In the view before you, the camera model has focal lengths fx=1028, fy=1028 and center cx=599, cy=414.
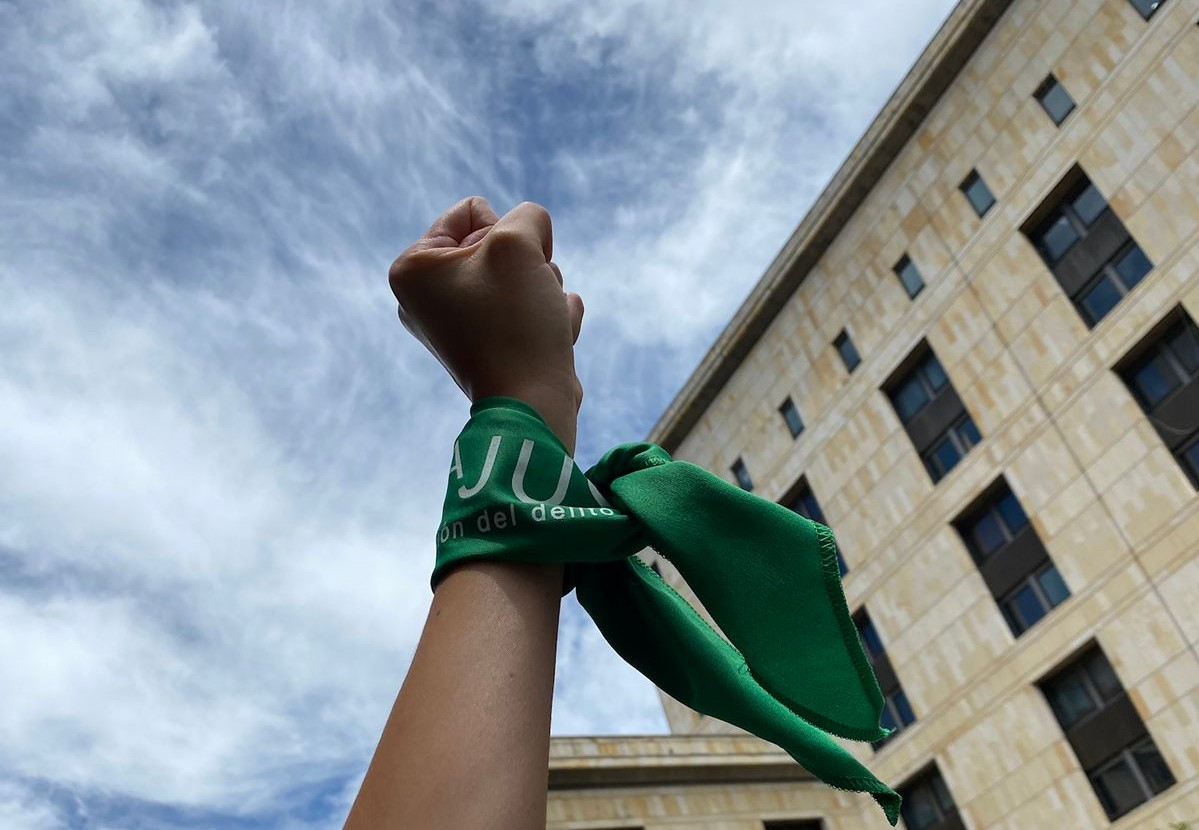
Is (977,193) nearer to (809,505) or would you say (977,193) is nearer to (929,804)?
(809,505)

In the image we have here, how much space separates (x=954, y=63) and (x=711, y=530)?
1037 inches

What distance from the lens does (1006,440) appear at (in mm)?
21656

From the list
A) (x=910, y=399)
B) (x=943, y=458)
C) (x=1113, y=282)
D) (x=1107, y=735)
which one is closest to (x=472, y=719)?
(x=1107, y=735)

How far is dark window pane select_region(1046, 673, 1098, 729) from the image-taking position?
19.2 m

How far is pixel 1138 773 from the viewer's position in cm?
1805

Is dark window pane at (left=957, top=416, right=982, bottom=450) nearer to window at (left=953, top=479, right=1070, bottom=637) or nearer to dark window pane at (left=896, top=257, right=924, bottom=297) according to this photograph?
window at (left=953, top=479, right=1070, bottom=637)

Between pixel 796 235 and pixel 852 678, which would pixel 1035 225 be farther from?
pixel 852 678

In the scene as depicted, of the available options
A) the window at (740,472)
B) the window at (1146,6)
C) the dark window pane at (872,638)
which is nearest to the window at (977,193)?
the window at (1146,6)

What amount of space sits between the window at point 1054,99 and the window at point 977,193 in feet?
6.69

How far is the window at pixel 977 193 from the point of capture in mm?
23641

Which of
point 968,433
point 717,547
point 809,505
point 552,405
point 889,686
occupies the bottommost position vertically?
point 717,547

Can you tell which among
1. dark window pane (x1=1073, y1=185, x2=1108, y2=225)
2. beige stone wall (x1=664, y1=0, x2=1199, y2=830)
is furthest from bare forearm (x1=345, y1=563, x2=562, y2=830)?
dark window pane (x1=1073, y1=185, x2=1108, y2=225)

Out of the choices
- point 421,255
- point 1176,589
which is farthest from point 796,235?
point 421,255

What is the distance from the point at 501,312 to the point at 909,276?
25412 mm
